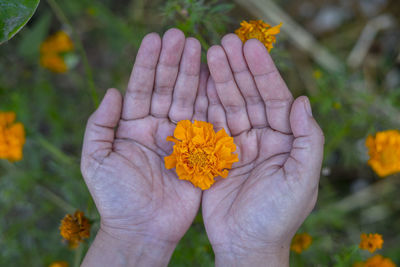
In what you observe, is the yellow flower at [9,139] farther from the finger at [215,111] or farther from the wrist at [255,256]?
the wrist at [255,256]

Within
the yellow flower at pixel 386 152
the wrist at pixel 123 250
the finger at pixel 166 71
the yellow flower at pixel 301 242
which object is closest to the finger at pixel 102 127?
the finger at pixel 166 71

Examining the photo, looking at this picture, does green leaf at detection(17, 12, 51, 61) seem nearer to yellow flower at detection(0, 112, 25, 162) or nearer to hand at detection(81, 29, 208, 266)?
yellow flower at detection(0, 112, 25, 162)

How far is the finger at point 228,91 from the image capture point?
6.04 ft

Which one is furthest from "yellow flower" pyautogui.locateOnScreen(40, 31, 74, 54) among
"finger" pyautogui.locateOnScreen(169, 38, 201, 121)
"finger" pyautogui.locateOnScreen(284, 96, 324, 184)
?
"finger" pyautogui.locateOnScreen(284, 96, 324, 184)

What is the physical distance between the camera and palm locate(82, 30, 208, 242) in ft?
5.96

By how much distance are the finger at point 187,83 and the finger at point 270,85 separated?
0.28 metres

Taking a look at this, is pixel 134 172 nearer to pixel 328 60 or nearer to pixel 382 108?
pixel 382 108

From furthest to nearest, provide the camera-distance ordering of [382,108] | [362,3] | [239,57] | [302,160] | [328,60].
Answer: [362,3]
[328,60]
[382,108]
[239,57]
[302,160]

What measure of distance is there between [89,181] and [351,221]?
105 inches

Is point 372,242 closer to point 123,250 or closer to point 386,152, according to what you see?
point 386,152

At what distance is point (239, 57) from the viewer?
6.01ft

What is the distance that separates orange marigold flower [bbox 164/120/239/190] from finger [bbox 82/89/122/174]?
0.34 m

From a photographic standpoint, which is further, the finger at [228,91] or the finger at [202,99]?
the finger at [202,99]

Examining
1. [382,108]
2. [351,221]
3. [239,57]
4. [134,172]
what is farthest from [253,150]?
[351,221]
